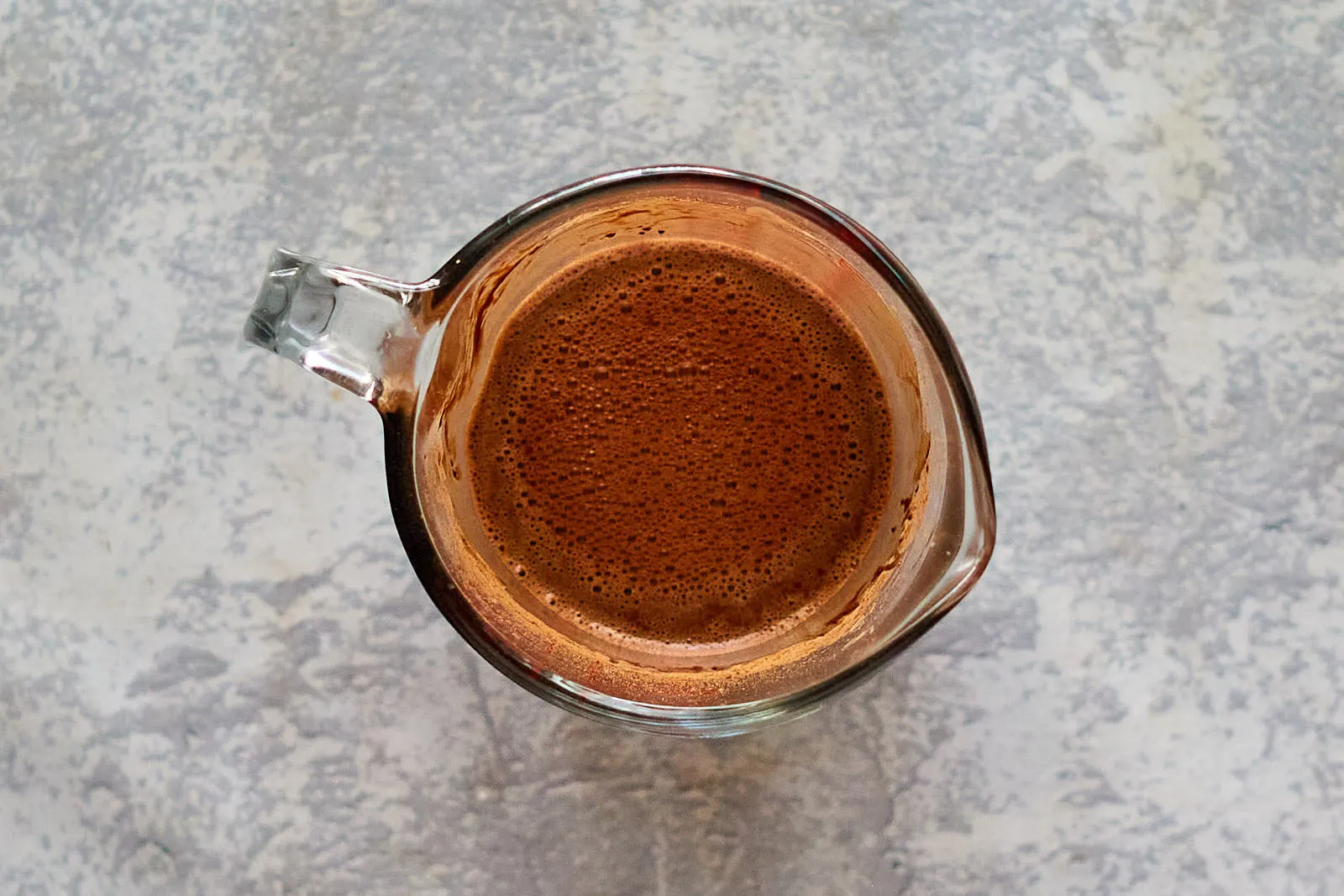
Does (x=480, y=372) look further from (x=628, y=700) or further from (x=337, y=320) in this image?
(x=628, y=700)

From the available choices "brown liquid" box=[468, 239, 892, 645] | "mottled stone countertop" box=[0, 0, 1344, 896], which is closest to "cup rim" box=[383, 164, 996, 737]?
"brown liquid" box=[468, 239, 892, 645]

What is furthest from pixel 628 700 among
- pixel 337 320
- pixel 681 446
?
pixel 337 320

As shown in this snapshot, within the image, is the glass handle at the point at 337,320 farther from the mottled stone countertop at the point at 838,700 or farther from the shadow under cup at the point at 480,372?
the mottled stone countertop at the point at 838,700

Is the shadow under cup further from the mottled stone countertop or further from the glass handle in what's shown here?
the mottled stone countertop

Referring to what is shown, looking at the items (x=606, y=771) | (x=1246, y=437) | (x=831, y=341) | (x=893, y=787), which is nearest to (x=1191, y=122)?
(x=1246, y=437)

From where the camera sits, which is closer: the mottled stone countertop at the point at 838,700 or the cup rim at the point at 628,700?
the cup rim at the point at 628,700

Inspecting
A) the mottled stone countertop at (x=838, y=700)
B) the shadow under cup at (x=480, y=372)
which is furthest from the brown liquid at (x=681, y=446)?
the mottled stone countertop at (x=838, y=700)

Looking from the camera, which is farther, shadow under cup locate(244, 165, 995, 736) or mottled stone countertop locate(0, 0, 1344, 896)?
mottled stone countertop locate(0, 0, 1344, 896)
